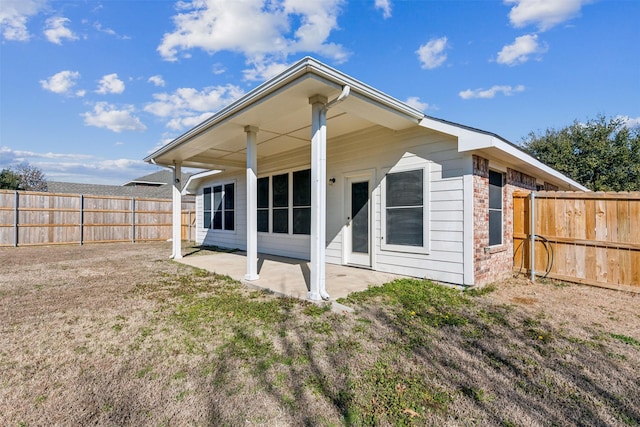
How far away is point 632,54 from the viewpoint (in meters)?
10.0

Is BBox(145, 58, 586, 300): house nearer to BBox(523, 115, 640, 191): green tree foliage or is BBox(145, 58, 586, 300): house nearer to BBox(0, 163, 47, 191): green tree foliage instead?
BBox(523, 115, 640, 191): green tree foliage

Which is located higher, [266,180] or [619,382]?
[266,180]

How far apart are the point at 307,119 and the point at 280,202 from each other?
11.9ft

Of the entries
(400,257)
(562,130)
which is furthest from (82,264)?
(562,130)

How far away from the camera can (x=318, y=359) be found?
2605mm

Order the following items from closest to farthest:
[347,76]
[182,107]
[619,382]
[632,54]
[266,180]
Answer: [619,382] → [347,76] → [266,180] → [632,54] → [182,107]

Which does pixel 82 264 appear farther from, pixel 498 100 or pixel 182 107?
pixel 498 100

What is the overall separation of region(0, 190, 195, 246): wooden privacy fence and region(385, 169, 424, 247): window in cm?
1212

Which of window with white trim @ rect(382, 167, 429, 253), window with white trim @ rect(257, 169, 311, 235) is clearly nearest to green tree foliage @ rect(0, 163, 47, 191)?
window with white trim @ rect(257, 169, 311, 235)

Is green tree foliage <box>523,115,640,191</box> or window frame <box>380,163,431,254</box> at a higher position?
green tree foliage <box>523,115,640,191</box>

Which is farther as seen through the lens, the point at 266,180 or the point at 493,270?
the point at 266,180

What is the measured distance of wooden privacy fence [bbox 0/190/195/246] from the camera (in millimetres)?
11336

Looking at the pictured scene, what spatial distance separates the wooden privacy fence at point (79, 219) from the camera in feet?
37.2

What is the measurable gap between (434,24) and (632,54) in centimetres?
804
